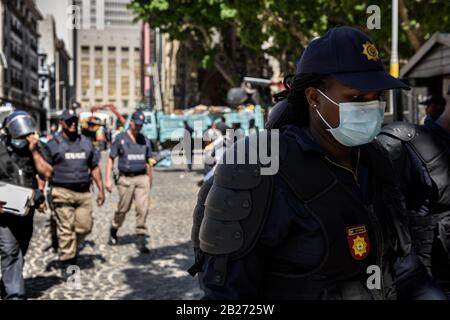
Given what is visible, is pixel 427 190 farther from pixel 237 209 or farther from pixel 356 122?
pixel 237 209

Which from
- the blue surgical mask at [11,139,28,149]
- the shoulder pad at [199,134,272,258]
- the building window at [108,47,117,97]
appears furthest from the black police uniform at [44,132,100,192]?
the building window at [108,47,117,97]

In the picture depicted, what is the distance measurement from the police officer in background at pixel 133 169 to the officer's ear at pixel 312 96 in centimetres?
→ 687

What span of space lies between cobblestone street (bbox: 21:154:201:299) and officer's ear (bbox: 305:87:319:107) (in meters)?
4.41

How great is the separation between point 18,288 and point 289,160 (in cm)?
427

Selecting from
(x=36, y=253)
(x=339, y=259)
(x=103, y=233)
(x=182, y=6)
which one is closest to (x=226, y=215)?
(x=339, y=259)

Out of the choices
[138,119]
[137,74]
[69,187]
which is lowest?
[69,187]

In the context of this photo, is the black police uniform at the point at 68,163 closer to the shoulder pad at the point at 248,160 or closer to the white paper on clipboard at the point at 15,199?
the white paper on clipboard at the point at 15,199

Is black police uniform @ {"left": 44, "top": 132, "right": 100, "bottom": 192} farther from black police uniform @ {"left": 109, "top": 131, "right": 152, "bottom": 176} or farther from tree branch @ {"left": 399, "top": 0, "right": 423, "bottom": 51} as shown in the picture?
tree branch @ {"left": 399, "top": 0, "right": 423, "bottom": 51}

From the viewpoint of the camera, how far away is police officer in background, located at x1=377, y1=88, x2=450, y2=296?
3.38m

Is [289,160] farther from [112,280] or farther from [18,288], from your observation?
[112,280]

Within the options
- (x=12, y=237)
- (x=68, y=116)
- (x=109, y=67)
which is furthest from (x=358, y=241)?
(x=109, y=67)

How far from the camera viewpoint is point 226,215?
2012mm

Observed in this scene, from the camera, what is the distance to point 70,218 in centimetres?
754

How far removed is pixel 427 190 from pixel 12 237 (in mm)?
3768
